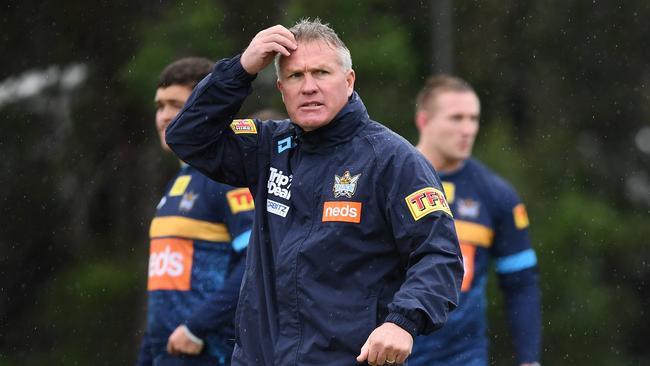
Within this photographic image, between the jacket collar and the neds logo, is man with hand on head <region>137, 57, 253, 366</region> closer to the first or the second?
the neds logo

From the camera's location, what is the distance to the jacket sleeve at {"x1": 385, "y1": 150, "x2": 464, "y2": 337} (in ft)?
14.0

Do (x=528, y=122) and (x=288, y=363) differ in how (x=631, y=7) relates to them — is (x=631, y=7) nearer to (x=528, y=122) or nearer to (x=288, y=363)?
(x=528, y=122)

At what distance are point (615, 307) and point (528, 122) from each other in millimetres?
2133

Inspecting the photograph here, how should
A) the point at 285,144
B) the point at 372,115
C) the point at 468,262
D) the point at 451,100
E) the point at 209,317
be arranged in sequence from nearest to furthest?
the point at 285,144 → the point at 209,317 → the point at 468,262 → the point at 451,100 → the point at 372,115

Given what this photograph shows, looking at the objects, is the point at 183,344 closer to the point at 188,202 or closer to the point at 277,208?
the point at 188,202

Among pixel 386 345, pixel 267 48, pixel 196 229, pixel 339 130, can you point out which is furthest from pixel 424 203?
pixel 196 229

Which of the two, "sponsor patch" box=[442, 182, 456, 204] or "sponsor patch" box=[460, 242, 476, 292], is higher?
"sponsor patch" box=[442, 182, 456, 204]

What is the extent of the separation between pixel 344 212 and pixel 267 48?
2.14ft

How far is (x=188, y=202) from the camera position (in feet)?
20.0

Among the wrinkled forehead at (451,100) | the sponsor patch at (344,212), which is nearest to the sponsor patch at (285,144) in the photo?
the sponsor patch at (344,212)

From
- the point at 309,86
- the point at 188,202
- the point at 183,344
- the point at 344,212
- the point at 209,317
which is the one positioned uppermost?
the point at 309,86

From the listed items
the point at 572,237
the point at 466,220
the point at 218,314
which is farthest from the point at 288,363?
the point at 572,237

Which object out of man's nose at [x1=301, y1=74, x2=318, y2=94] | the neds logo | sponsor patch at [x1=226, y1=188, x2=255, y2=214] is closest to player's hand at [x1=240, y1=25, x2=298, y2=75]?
man's nose at [x1=301, y1=74, x2=318, y2=94]

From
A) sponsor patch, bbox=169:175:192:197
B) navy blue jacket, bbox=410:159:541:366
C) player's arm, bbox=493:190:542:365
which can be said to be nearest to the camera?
sponsor patch, bbox=169:175:192:197
